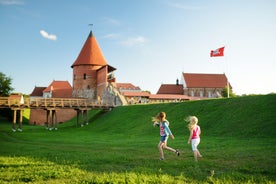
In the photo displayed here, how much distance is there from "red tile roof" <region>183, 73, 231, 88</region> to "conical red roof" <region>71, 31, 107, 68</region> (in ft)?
91.3

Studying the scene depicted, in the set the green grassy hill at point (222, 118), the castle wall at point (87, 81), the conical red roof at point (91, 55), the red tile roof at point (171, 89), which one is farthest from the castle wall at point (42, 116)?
the red tile roof at point (171, 89)

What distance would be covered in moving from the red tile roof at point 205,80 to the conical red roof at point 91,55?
27.8m

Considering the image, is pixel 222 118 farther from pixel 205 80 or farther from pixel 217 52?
pixel 205 80

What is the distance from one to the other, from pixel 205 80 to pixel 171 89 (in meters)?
9.55

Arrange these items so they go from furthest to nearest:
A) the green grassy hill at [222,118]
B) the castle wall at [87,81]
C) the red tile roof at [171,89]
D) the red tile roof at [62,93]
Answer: the red tile roof at [171,89] → the red tile roof at [62,93] → the castle wall at [87,81] → the green grassy hill at [222,118]

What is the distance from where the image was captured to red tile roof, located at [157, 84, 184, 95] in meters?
70.1

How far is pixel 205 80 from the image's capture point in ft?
234

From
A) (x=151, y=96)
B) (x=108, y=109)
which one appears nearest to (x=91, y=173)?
(x=108, y=109)

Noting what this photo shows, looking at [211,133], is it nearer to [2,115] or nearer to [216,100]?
[216,100]

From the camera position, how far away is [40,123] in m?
48.8

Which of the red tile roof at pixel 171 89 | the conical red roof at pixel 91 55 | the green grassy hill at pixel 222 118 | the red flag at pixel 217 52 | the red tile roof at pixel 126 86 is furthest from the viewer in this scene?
the red tile roof at pixel 126 86

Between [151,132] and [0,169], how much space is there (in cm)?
1570

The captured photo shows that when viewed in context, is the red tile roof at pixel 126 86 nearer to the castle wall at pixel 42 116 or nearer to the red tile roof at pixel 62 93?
the red tile roof at pixel 62 93

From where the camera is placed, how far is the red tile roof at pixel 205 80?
2761 inches
